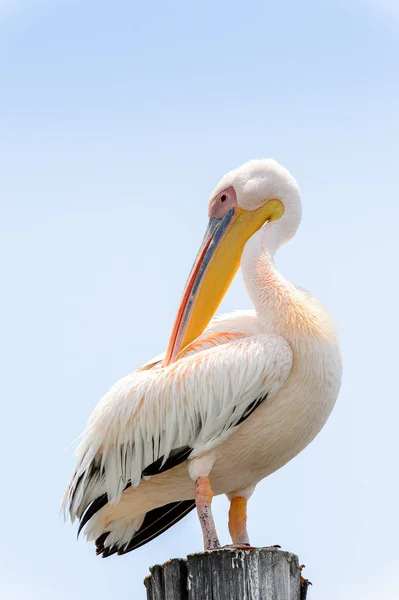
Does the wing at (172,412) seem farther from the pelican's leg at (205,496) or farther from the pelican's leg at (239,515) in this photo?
the pelican's leg at (239,515)

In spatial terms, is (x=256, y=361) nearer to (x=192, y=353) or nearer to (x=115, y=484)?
(x=192, y=353)

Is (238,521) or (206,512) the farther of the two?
(238,521)

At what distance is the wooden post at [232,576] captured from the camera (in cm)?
520

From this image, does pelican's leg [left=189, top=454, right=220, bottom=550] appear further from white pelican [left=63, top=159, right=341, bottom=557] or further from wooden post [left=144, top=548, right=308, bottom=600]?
wooden post [left=144, top=548, right=308, bottom=600]

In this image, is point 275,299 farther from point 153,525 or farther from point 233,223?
point 153,525

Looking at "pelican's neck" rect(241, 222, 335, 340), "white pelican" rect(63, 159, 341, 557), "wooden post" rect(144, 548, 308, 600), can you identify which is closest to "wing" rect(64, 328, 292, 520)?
"white pelican" rect(63, 159, 341, 557)

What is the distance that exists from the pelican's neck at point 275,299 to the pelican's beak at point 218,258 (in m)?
0.20

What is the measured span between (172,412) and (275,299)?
97cm

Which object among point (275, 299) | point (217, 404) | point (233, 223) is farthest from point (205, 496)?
point (233, 223)

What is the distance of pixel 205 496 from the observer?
6.80 meters

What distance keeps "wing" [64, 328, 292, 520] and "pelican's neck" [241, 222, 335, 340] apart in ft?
0.46

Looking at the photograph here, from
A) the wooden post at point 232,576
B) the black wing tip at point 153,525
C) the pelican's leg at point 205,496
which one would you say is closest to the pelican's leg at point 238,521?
the black wing tip at point 153,525

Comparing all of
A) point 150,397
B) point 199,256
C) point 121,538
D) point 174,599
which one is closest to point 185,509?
point 121,538

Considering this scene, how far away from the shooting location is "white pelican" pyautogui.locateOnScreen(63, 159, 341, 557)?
23.0 ft
